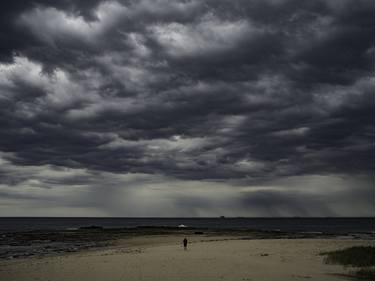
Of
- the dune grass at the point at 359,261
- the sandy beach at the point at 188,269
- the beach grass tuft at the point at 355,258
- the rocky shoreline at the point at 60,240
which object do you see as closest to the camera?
the dune grass at the point at 359,261

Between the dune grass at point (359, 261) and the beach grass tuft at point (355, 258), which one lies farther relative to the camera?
the beach grass tuft at point (355, 258)

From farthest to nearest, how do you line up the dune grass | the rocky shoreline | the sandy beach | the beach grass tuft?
the rocky shoreline → the beach grass tuft → the sandy beach → the dune grass

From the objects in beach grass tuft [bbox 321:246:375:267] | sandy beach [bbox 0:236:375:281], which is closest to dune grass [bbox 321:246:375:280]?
beach grass tuft [bbox 321:246:375:267]

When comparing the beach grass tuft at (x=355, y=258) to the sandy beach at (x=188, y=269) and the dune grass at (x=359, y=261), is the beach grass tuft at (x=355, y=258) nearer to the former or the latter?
the dune grass at (x=359, y=261)

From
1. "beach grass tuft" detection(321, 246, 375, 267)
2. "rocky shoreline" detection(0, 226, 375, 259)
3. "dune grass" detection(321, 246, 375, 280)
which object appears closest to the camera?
"dune grass" detection(321, 246, 375, 280)

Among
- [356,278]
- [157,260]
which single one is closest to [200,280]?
[356,278]

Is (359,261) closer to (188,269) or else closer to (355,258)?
(355,258)

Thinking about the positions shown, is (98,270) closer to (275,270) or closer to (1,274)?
(1,274)

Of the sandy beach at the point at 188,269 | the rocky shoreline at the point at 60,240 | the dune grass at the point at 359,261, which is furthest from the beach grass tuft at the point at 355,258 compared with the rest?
the rocky shoreline at the point at 60,240

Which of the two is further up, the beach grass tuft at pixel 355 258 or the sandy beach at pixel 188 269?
the beach grass tuft at pixel 355 258

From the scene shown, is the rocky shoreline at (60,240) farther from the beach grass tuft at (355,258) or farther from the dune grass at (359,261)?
the dune grass at (359,261)

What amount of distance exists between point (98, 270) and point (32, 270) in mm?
4984

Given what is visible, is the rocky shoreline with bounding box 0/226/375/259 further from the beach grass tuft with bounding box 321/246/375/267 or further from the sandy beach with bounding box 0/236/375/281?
the beach grass tuft with bounding box 321/246/375/267

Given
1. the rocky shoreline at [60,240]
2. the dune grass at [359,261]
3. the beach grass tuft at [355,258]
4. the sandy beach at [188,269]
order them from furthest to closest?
1. the rocky shoreline at [60,240]
2. the beach grass tuft at [355,258]
3. the sandy beach at [188,269]
4. the dune grass at [359,261]
